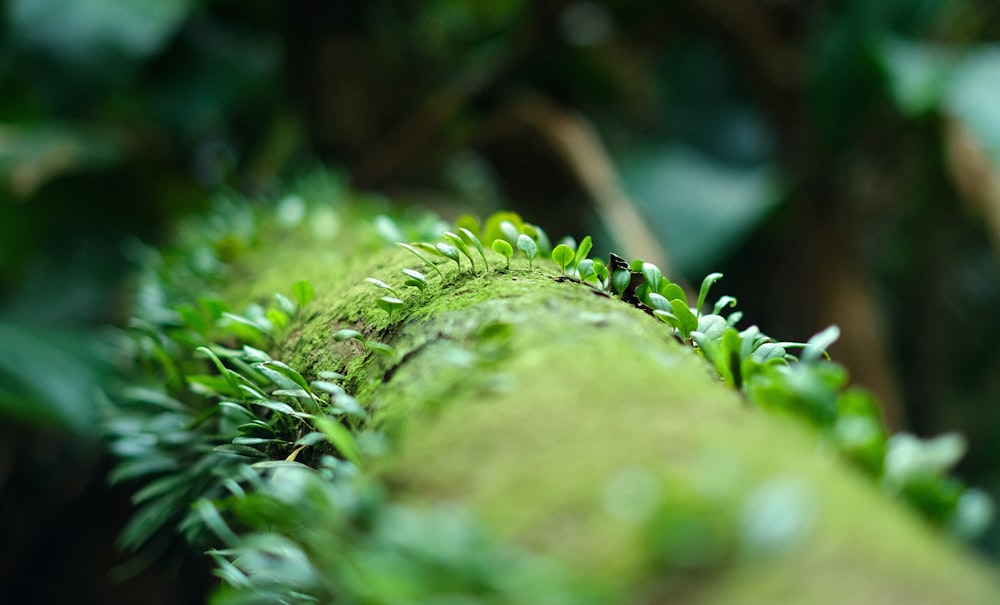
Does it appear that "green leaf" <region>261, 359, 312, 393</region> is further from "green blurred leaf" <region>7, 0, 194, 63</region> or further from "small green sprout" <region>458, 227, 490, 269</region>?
"green blurred leaf" <region>7, 0, 194, 63</region>

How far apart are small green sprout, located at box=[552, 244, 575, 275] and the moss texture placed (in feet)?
0.24

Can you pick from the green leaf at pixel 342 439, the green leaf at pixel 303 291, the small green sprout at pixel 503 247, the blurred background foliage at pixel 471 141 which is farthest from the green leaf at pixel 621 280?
the blurred background foliage at pixel 471 141

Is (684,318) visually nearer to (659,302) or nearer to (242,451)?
(659,302)

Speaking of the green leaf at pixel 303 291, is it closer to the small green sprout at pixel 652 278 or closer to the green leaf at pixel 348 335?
the green leaf at pixel 348 335

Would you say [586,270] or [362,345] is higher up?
[586,270]

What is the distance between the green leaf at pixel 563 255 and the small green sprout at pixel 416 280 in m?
0.15

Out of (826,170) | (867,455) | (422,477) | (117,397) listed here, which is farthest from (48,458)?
(826,170)

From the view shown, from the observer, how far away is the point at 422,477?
554 mm

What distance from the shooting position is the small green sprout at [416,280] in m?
0.86

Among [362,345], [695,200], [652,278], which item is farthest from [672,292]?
[695,200]

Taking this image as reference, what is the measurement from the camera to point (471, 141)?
280cm

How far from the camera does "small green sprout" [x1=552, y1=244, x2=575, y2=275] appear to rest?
0.88m

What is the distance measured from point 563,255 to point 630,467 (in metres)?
0.42

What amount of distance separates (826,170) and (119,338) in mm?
2218
